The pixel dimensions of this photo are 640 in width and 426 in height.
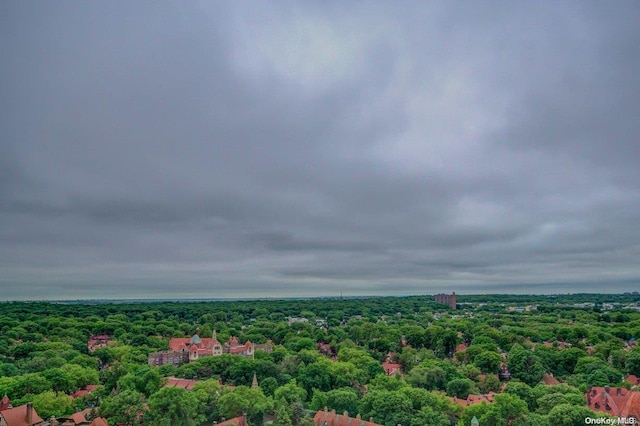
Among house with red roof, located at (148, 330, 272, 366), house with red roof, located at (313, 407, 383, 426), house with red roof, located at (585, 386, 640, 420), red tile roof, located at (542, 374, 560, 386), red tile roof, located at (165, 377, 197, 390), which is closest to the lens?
house with red roof, located at (313, 407, 383, 426)

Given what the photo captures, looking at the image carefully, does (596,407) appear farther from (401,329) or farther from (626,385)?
(401,329)

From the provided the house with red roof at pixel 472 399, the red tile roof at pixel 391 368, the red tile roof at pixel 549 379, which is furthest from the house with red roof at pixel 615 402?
the red tile roof at pixel 391 368

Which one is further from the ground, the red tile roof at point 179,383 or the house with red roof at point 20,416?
the house with red roof at point 20,416

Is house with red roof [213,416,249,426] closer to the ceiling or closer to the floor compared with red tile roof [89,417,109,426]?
closer to the floor

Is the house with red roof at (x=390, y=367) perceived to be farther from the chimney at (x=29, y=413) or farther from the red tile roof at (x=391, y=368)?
the chimney at (x=29, y=413)

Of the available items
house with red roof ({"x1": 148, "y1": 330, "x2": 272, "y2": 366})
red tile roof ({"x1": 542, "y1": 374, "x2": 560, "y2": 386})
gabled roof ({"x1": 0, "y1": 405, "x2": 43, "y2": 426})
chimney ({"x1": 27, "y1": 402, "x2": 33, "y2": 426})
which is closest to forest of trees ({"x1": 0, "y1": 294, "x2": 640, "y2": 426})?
red tile roof ({"x1": 542, "y1": 374, "x2": 560, "y2": 386})

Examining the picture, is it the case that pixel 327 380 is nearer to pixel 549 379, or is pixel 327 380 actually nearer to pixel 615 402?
pixel 615 402

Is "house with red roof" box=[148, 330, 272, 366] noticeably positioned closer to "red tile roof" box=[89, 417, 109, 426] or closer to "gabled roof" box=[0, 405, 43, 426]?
"gabled roof" box=[0, 405, 43, 426]
